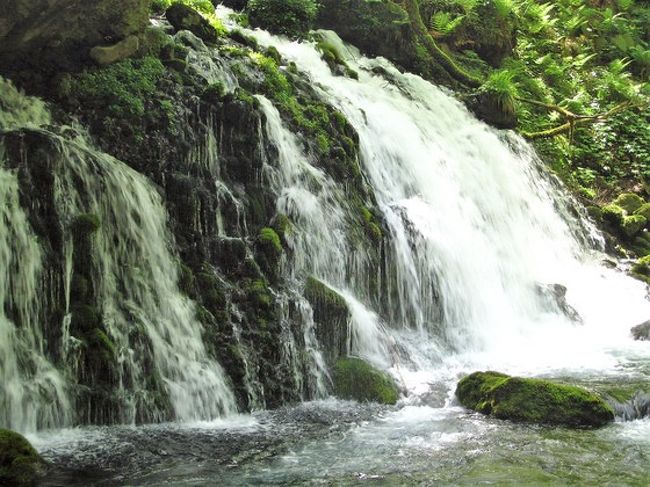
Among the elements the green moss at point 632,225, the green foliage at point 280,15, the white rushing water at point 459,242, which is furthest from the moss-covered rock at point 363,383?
the green moss at point 632,225

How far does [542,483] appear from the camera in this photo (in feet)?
19.3

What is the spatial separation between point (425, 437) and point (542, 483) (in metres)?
1.62

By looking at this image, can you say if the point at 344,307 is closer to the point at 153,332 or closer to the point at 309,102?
the point at 153,332

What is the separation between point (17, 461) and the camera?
567 cm

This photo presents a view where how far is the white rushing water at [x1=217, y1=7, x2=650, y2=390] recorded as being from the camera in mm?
10750

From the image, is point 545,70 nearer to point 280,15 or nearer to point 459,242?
point 280,15

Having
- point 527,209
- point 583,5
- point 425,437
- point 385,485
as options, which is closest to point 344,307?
point 425,437

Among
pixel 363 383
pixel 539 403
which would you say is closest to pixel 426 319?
pixel 363 383

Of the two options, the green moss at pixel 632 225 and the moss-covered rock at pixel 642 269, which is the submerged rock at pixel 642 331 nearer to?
the moss-covered rock at pixel 642 269

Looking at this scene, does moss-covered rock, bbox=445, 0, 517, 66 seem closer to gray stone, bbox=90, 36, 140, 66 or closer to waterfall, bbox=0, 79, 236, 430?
gray stone, bbox=90, 36, 140, 66

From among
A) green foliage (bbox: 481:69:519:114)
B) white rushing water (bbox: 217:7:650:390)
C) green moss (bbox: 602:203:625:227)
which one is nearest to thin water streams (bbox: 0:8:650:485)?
white rushing water (bbox: 217:7:650:390)

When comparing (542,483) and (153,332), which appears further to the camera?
(153,332)

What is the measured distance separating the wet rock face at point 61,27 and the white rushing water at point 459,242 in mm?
2943

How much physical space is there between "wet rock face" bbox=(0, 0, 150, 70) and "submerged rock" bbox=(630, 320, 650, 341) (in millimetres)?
9623
